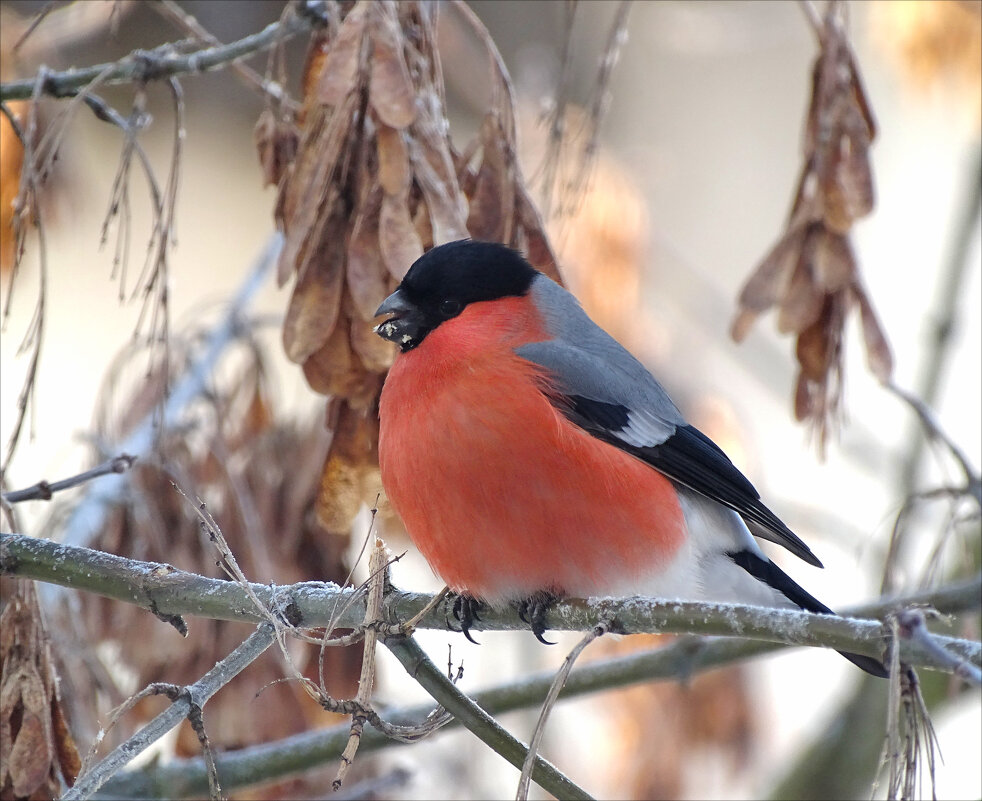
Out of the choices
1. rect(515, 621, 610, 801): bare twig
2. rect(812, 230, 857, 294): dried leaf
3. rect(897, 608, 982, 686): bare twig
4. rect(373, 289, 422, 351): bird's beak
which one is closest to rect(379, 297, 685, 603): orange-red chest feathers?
rect(373, 289, 422, 351): bird's beak

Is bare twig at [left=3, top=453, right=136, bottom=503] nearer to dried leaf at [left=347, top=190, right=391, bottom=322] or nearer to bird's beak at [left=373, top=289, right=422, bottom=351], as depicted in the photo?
dried leaf at [left=347, top=190, right=391, bottom=322]

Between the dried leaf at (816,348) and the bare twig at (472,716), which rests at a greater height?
the dried leaf at (816,348)

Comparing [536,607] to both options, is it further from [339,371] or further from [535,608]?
[339,371]

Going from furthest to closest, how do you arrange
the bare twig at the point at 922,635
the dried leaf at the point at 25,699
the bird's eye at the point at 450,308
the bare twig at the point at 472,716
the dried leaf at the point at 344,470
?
the bird's eye at the point at 450,308 → the dried leaf at the point at 344,470 → the dried leaf at the point at 25,699 → the bare twig at the point at 472,716 → the bare twig at the point at 922,635

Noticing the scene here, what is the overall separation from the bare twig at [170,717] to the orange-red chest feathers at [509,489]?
578 millimetres

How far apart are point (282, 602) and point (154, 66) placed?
91cm

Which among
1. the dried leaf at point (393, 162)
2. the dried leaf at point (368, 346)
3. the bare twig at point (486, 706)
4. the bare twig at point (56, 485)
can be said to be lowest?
the bare twig at point (486, 706)

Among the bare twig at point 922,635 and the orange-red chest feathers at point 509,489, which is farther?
the orange-red chest feathers at point 509,489

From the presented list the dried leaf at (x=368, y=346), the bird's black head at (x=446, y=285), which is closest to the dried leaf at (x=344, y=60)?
the dried leaf at (x=368, y=346)

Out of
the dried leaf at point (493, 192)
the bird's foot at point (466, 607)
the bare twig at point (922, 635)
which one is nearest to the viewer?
the bare twig at point (922, 635)

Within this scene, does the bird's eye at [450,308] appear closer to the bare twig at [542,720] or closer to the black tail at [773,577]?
the black tail at [773,577]

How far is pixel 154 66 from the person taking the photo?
1.94 meters

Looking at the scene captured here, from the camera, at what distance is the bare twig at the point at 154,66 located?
75.8 inches

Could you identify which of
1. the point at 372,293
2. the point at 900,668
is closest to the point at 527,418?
the point at 372,293
